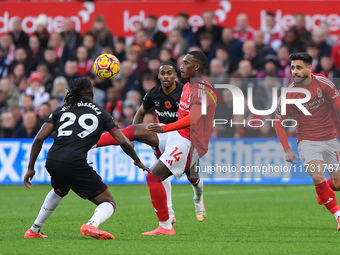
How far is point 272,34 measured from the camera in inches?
731

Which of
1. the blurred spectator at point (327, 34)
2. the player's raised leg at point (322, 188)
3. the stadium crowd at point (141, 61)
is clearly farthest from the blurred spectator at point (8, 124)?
the player's raised leg at point (322, 188)

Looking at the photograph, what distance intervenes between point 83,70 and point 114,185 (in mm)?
3481

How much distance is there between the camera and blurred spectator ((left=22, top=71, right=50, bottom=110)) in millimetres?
18734

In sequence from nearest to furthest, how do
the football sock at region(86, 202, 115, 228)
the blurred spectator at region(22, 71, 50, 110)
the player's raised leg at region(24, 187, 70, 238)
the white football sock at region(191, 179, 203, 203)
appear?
the football sock at region(86, 202, 115, 228), the player's raised leg at region(24, 187, 70, 238), the white football sock at region(191, 179, 203, 203), the blurred spectator at region(22, 71, 50, 110)

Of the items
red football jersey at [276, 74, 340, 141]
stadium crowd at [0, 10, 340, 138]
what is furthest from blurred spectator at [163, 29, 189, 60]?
red football jersey at [276, 74, 340, 141]

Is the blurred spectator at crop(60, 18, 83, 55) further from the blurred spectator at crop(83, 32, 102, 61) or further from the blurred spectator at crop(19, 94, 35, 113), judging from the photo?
the blurred spectator at crop(19, 94, 35, 113)

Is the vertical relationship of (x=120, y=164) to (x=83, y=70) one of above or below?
below

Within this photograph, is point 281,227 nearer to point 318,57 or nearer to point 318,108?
point 318,108

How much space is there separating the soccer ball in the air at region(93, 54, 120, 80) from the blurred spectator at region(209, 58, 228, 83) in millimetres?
7463

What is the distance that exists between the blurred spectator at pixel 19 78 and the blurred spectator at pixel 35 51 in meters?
0.47

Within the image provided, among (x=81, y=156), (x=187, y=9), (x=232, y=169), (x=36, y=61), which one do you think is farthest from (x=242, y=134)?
(x=81, y=156)

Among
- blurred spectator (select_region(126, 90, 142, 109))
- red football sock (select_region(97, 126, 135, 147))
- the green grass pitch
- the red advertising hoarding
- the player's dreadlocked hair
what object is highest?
the red advertising hoarding

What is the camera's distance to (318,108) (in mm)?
9906

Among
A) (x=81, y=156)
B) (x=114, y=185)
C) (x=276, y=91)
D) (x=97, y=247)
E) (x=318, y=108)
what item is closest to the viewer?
(x=97, y=247)
